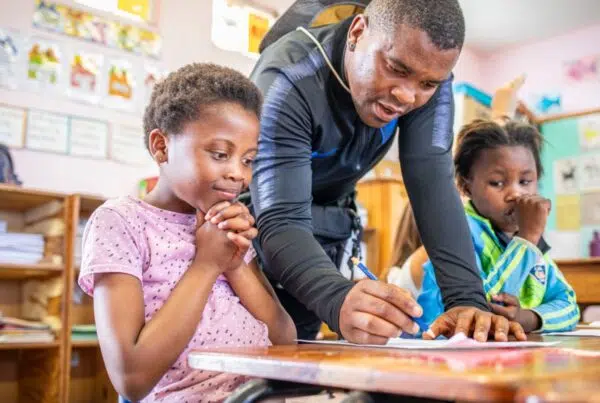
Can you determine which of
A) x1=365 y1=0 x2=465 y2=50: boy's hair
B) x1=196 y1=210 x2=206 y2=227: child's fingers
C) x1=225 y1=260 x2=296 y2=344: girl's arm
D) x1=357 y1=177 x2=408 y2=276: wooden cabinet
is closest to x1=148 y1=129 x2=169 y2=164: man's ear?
x1=196 y1=210 x2=206 y2=227: child's fingers

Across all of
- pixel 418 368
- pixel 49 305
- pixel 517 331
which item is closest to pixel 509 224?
pixel 517 331

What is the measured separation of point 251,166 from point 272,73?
0.68 feet

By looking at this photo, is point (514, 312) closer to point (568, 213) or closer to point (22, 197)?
point (22, 197)

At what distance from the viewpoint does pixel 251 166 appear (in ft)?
3.57

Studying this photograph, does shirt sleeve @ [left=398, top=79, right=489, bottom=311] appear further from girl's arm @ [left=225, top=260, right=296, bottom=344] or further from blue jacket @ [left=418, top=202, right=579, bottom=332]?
girl's arm @ [left=225, top=260, right=296, bottom=344]

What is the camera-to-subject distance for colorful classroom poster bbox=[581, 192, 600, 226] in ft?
13.6

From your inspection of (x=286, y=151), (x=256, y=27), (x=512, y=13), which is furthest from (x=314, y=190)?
(x=512, y=13)

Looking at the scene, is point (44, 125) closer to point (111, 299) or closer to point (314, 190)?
point (314, 190)

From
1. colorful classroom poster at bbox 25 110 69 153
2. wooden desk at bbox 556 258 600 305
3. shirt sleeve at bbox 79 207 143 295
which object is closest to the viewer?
shirt sleeve at bbox 79 207 143 295

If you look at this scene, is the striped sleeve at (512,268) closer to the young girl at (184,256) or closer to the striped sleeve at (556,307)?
the striped sleeve at (556,307)

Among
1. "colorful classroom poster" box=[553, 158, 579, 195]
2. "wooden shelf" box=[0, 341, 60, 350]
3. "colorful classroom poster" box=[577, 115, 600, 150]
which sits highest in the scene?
"colorful classroom poster" box=[577, 115, 600, 150]

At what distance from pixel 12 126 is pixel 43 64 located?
393 millimetres

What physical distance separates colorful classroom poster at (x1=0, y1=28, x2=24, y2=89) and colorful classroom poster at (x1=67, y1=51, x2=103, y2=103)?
0.28 meters

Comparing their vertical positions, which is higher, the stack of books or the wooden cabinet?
the wooden cabinet
